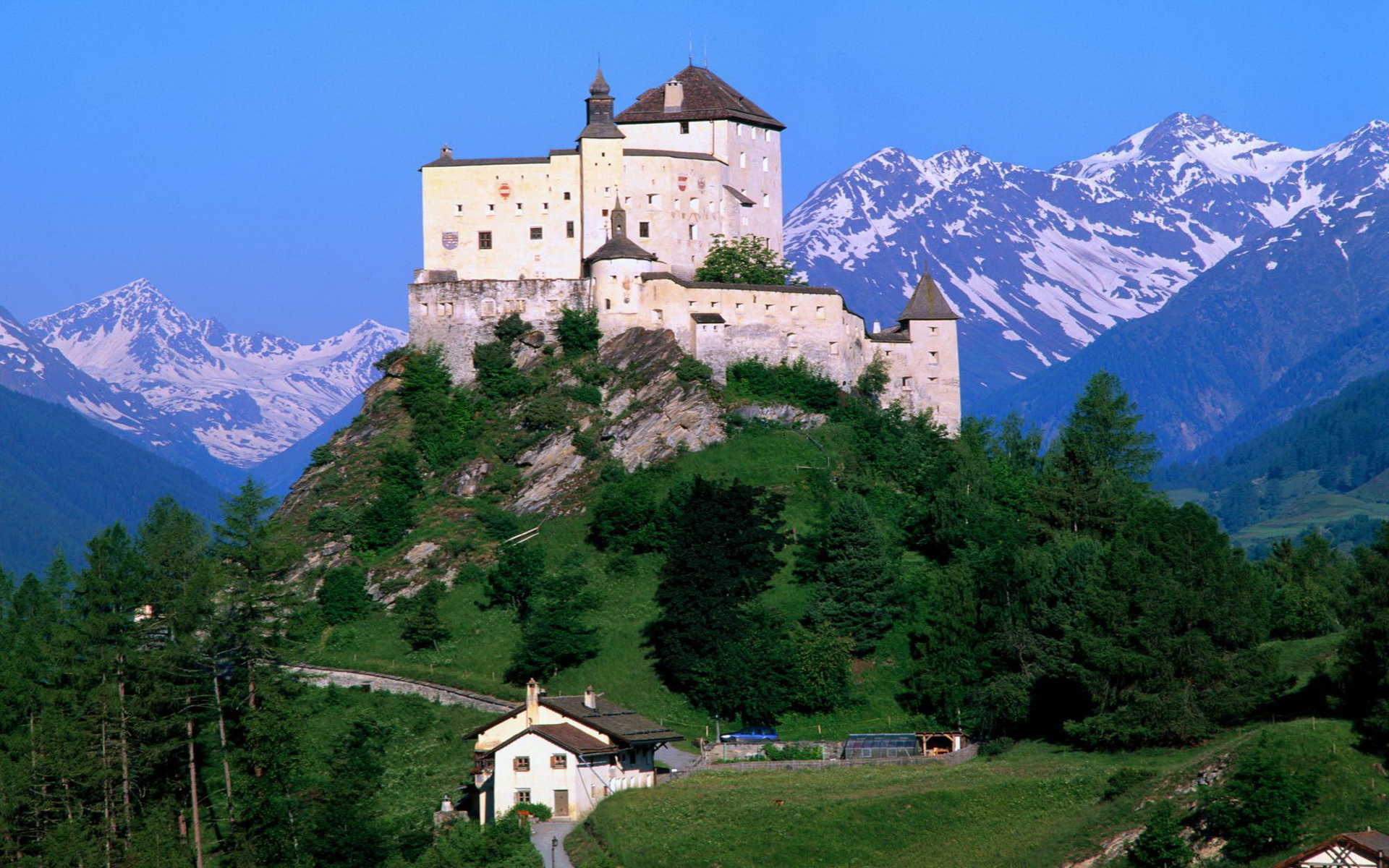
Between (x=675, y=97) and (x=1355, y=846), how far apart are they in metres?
61.9

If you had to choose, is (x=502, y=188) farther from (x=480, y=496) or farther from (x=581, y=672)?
(x=581, y=672)

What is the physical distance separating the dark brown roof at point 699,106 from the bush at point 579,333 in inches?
451

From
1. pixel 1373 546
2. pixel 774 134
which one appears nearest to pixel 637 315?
pixel 774 134

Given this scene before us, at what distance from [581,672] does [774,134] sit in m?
36.5

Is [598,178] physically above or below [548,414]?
above

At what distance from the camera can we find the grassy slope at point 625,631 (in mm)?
75375

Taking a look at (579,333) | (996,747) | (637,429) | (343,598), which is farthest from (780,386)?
(996,747)

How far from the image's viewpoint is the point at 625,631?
79.8m

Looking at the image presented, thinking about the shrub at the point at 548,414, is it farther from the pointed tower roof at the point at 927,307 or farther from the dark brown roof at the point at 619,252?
the pointed tower roof at the point at 927,307

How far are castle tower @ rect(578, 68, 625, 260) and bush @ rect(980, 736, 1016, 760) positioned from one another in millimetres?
37273

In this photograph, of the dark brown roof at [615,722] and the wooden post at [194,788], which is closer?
the wooden post at [194,788]

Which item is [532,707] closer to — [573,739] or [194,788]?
[573,739]

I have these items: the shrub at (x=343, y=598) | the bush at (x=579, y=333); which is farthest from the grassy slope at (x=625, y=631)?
the bush at (x=579, y=333)

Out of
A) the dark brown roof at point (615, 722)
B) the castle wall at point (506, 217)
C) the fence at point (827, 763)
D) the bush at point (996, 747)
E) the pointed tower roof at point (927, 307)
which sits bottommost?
the fence at point (827, 763)
